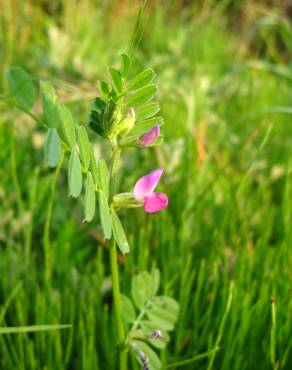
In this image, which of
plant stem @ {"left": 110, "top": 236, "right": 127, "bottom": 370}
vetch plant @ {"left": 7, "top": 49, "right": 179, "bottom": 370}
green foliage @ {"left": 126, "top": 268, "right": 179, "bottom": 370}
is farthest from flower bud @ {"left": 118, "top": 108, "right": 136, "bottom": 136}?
green foliage @ {"left": 126, "top": 268, "right": 179, "bottom": 370}

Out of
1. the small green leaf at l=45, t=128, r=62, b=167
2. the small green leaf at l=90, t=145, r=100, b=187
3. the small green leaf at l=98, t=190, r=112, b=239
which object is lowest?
the small green leaf at l=98, t=190, r=112, b=239

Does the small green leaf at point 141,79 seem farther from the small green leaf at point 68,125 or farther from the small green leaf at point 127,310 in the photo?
the small green leaf at point 127,310

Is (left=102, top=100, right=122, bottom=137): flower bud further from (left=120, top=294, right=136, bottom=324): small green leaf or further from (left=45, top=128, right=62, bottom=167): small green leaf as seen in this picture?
(left=120, top=294, right=136, bottom=324): small green leaf

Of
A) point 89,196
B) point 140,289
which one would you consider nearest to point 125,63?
point 89,196

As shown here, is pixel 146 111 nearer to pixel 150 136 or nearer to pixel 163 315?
pixel 150 136

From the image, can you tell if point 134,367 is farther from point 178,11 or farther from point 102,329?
point 178,11
